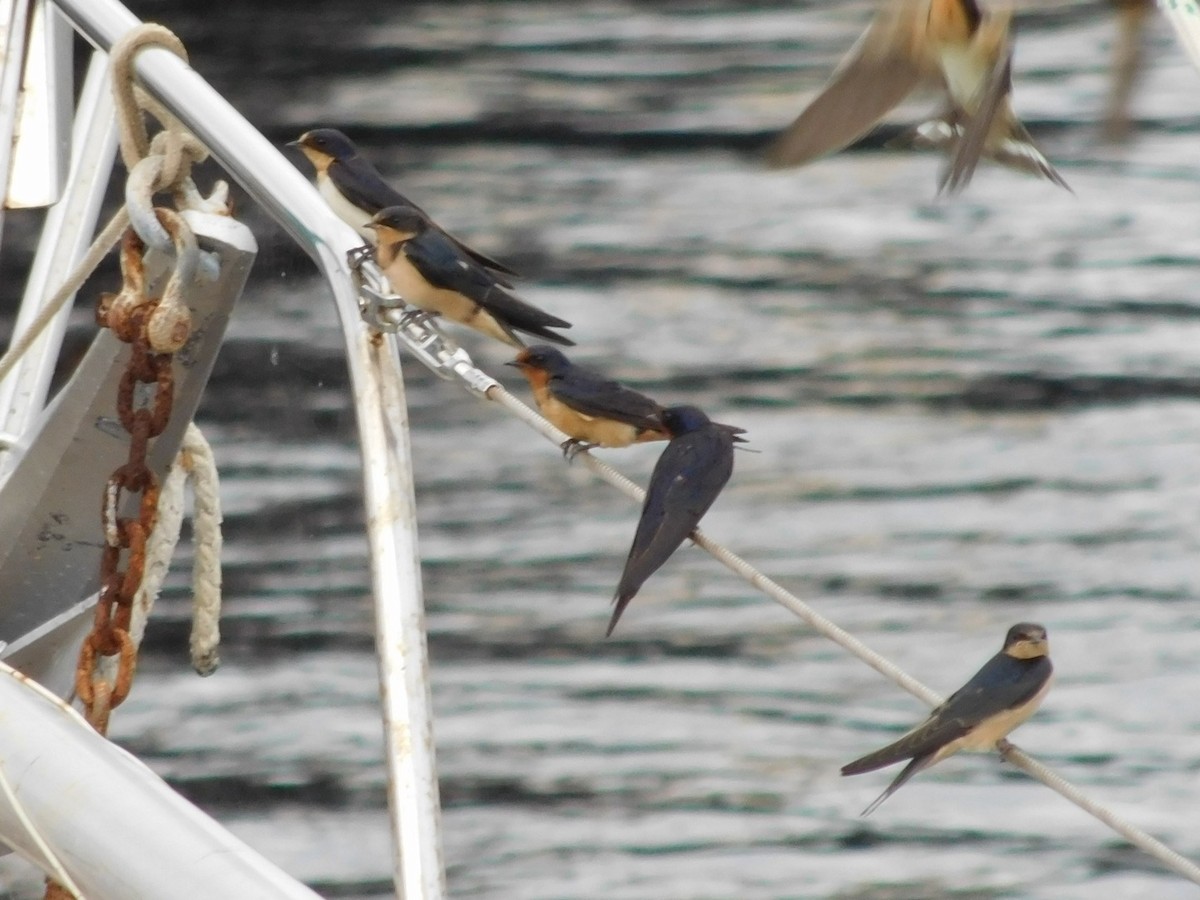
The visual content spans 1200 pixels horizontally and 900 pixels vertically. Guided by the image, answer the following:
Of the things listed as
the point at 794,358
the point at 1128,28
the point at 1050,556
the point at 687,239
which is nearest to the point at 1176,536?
the point at 1050,556

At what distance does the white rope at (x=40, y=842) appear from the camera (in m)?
1.85

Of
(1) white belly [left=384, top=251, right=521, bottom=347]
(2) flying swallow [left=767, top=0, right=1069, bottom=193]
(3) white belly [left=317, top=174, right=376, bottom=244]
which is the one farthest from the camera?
(3) white belly [left=317, top=174, right=376, bottom=244]

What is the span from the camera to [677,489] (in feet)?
12.7

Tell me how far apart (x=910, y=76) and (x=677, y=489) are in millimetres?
884

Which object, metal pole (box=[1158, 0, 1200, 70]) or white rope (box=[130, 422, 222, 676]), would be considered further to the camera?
white rope (box=[130, 422, 222, 676])

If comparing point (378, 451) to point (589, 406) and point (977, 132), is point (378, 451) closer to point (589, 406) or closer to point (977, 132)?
point (977, 132)

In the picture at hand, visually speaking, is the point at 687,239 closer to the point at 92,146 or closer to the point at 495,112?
the point at 495,112

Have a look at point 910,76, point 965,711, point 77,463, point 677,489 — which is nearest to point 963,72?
point 910,76

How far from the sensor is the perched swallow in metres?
A: 2.20

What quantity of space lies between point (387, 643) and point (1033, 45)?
58.8ft

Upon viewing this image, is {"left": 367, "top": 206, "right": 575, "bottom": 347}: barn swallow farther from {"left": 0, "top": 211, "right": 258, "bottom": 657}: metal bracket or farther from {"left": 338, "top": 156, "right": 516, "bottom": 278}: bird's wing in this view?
{"left": 0, "top": 211, "right": 258, "bottom": 657}: metal bracket

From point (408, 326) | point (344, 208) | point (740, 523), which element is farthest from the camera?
point (740, 523)

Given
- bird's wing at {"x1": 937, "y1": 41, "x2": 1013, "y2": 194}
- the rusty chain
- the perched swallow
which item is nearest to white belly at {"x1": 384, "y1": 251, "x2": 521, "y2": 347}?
bird's wing at {"x1": 937, "y1": 41, "x2": 1013, "y2": 194}

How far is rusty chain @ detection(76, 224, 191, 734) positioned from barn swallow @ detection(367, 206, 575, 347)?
4.70 feet
